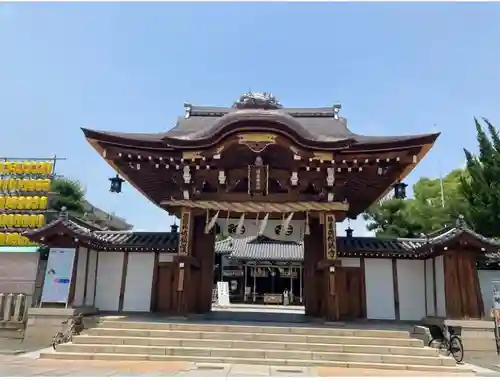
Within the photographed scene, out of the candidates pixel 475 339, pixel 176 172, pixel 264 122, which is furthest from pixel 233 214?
pixel 475 339

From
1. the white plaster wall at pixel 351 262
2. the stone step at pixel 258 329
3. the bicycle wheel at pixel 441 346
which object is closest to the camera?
the stone step at pixel 258 329

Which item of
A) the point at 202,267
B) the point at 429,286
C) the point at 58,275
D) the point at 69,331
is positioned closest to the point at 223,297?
the point at 202,267

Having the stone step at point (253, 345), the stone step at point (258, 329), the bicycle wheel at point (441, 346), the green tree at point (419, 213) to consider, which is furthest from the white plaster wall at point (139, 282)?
the green tree at point (419, 213)

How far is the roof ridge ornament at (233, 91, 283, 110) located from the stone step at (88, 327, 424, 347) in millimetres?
8709

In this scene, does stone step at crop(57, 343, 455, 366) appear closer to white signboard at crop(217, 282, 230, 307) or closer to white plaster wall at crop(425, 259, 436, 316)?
white plaster wall at crop(425, 259, 436, 316)

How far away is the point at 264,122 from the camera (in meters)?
11.7

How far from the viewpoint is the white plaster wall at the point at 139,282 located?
44.1 feet

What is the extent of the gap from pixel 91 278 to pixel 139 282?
156cm

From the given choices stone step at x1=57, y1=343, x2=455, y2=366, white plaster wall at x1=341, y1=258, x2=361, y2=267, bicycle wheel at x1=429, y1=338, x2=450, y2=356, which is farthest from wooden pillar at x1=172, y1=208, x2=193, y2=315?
bicycle wheel at x1=429, y1=338, x2=450, y2=356

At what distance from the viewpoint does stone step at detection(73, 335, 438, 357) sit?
928cm

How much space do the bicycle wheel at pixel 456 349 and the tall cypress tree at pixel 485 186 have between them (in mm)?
10274

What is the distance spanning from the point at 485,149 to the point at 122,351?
18.9 metres

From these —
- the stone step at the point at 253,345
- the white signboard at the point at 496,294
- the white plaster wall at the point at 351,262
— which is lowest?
the stone step at the point at 253,345

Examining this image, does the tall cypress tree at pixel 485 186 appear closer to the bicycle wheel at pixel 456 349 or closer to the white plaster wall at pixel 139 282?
the bicycle wheel at pixel 456 349
